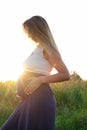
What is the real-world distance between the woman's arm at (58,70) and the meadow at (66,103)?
3.90 metres

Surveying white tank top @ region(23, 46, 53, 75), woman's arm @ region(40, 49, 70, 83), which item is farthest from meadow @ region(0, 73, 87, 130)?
woman's arm @ region(40, 49, 70, 83)

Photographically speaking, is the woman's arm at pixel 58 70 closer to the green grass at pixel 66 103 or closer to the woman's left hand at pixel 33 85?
the woman's left hand at pixel 33 85

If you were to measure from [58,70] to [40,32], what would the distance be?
0.44 meters

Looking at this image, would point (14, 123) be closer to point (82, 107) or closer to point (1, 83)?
point (82, 107)

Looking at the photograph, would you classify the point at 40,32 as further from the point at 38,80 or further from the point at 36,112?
the point at 36,112

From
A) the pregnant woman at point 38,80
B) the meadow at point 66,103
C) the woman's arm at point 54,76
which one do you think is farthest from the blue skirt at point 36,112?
the meadow at point 66,103

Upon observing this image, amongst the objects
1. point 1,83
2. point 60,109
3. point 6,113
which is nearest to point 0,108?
point 6,113

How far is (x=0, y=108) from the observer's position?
10781 millimetres

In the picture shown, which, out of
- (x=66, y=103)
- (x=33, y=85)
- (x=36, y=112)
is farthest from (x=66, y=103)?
(x=33, y=85)

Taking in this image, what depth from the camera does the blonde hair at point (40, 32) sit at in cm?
574

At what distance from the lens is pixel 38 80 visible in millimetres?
5742

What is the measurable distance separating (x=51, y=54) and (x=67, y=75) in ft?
0.91

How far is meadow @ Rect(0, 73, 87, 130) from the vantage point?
32.1 feet

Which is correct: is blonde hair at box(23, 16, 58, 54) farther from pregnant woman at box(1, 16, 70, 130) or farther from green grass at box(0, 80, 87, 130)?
green grass at box(0, 80, 87, 130)
